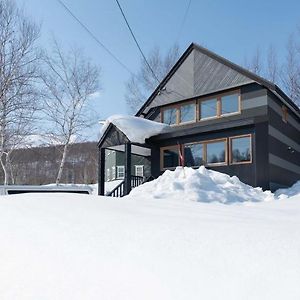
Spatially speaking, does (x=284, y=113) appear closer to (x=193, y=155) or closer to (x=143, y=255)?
(x=193, y=155)

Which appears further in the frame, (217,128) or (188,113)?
(188,113)

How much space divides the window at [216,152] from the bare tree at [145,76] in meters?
15.4

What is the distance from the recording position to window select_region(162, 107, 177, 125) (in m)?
15.5

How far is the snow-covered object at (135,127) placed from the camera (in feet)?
45.2

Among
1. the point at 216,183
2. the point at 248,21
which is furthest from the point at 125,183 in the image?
the point at 248,21

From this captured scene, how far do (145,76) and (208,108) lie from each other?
14317mm

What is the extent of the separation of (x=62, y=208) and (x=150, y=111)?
12902 mm

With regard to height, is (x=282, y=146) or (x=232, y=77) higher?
(x=232, y=77)

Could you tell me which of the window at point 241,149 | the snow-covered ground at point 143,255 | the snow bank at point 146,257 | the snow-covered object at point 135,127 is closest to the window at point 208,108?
the snow-covered object at point 135,127

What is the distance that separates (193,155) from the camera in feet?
45.3

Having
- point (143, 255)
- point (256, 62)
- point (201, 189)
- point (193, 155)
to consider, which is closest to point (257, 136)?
point (193, 155)

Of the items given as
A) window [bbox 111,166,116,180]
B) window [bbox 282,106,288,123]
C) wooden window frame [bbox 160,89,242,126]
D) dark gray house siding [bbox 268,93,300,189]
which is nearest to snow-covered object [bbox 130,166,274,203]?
dark gray house siding [bbox 268,93,300,189]

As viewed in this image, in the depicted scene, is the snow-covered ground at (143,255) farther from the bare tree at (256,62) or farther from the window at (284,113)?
the bare tree at (256,62)

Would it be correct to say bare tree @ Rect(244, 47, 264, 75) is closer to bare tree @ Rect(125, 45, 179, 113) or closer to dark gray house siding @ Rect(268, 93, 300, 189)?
bare tree @ Rect(125, 45, 179, 113)
